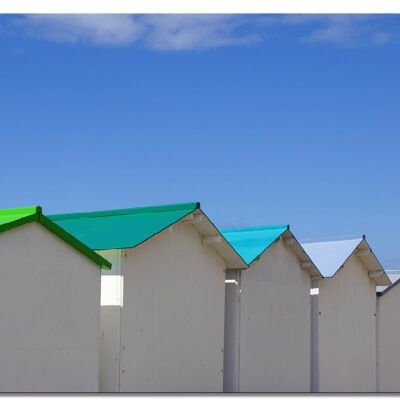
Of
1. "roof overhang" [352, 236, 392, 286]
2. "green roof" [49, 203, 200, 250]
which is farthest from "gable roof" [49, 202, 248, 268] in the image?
"roof overhang" [352, 236, 392, 286]

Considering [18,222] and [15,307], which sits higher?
[18,222]

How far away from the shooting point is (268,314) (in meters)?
22.0

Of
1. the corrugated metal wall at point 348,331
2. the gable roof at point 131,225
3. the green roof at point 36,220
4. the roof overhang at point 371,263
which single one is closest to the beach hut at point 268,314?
the corrugated metal wall at point 348,331

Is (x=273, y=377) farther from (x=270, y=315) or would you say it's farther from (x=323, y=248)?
(x=323, y=248)

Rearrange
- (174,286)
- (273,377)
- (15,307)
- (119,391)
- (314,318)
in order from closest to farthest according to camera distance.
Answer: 1. (15,307)
2. (119,391)
3. (174,286)
4. (273,377)
5. (314,318)

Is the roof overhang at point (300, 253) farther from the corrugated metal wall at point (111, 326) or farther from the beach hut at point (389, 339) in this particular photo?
the corrugated metal wall at point (111, 326)

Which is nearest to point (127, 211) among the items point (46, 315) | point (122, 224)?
point (122, 224)

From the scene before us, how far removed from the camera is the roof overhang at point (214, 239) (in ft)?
63.8

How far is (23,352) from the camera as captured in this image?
1504 centimetres

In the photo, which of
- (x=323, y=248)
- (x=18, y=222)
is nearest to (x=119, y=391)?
(x=18, y=222)

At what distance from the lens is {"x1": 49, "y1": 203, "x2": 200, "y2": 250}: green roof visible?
18031 mm

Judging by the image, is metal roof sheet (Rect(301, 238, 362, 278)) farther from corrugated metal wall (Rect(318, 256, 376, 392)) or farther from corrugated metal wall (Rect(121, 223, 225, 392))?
corrugated metal wall (Rect(121, 223, 225, 392))

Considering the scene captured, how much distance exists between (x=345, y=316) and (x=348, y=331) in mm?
438

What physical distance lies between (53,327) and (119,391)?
2718mm
